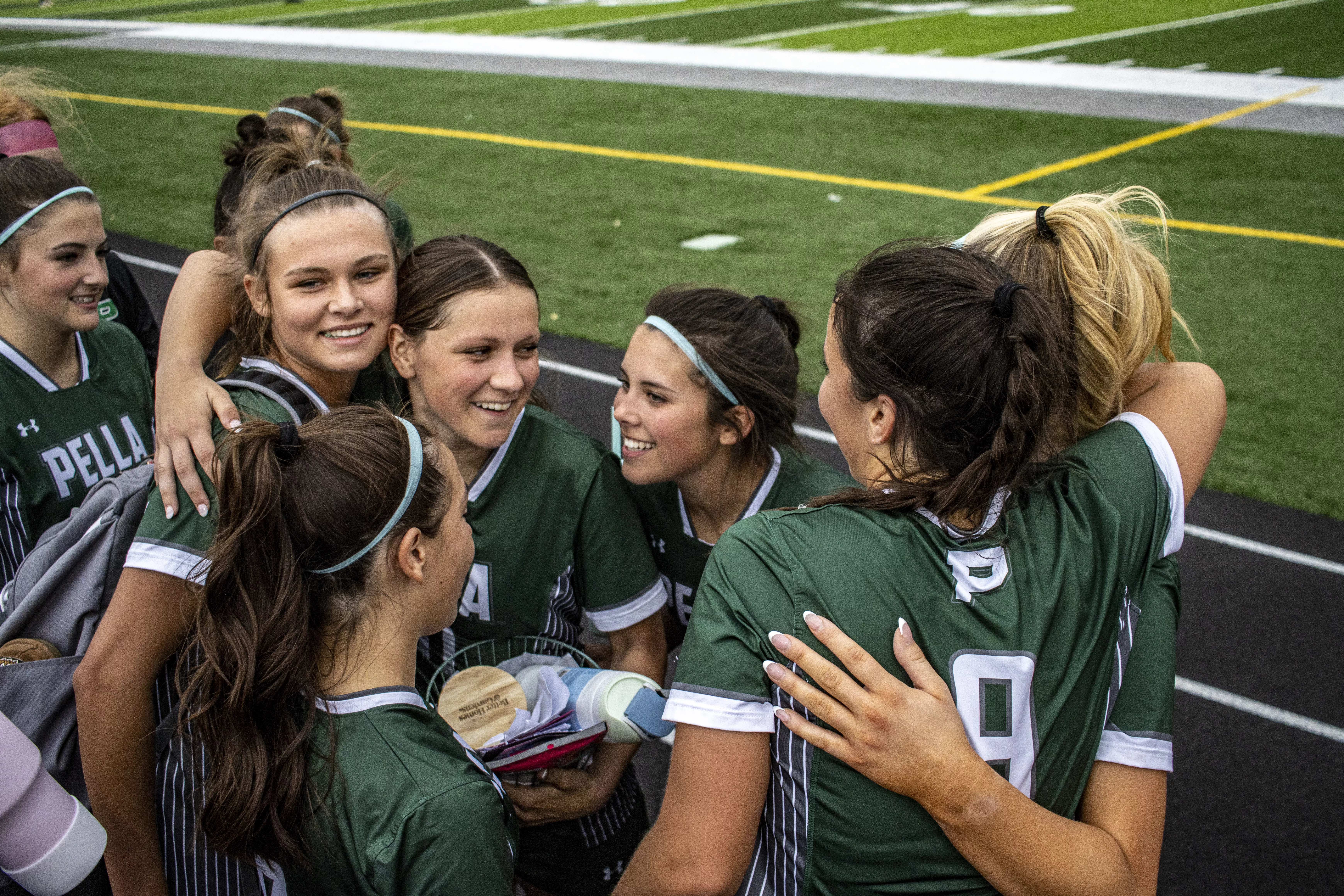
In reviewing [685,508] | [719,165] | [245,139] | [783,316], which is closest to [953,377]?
[685,508]

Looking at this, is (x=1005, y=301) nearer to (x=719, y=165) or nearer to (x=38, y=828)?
(x=38, y=828)

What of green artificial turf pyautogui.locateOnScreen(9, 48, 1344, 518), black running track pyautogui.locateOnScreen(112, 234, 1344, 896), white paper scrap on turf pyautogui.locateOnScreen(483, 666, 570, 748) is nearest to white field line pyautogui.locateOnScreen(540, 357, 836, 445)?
green artificial turf pyautogui.locateOnScreen(9, 48, 1344, 518)

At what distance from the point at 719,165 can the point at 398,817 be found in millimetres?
11659

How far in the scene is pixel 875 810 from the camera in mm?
1508

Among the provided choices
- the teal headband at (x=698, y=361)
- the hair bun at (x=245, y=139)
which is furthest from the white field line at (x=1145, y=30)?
the teal headband at (x=698, y=361)

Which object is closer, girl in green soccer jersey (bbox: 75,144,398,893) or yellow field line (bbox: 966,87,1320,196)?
girl in green soccer jersey (bbox: 75,144,398,893)

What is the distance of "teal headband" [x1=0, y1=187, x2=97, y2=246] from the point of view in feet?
9.07

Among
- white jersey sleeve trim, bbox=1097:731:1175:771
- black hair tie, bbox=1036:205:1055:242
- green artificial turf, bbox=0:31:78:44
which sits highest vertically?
green artificial turf, bbox=0:31:78:44

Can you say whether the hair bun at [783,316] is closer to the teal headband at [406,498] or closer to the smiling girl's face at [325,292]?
the smiling girl's face at [325,292]

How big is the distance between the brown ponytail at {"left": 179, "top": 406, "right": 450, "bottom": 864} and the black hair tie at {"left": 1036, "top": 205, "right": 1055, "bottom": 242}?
3.89ft

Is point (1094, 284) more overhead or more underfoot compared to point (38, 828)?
more overhead

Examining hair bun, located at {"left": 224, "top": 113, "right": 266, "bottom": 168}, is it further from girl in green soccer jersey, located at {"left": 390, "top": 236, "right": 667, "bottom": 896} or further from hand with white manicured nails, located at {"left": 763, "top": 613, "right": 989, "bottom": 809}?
hand with white manicured nails, located at {"left": 763, "top": 613, "right": 989, "bottom": 809}

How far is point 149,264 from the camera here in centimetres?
914

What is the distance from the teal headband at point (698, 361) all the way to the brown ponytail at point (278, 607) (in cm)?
106
